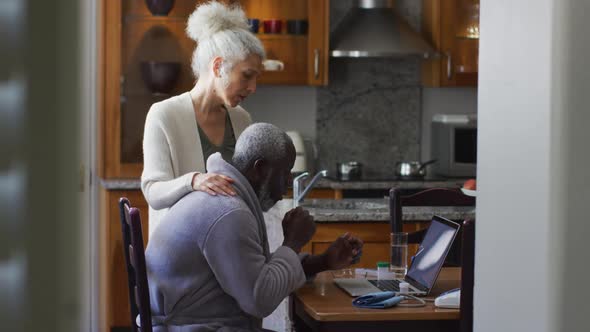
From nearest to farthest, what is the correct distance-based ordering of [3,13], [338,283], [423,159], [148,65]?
[3,13] < [338,283] < [148,65] < [423,159]

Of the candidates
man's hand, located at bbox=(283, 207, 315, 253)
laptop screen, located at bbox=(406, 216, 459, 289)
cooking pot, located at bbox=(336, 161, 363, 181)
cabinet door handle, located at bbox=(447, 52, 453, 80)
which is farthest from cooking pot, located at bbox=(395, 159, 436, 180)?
man's hand, located at bbox=(283, 207, 315, 253)

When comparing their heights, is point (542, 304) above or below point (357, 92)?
below

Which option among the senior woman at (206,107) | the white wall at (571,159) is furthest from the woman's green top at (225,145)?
the white wall at (571,159)

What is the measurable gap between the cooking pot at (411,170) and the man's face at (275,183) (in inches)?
131

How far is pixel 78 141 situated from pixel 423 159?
5.83 m

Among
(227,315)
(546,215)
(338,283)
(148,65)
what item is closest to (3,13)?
(546,215)

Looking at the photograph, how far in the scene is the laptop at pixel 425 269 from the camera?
7.16 feet

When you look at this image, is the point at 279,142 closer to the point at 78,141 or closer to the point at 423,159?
the point at 78,141

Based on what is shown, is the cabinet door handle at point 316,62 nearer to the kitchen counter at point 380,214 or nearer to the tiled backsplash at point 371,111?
the tiled backsplash at point 371,111

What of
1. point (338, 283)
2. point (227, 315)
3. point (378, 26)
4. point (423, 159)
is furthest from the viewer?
point (423, 159)

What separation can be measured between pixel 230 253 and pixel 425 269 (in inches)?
26.0

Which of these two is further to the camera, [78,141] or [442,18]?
[442,18]

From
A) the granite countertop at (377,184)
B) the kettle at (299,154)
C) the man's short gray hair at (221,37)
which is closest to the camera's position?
the man's short gray hair at (221,37)

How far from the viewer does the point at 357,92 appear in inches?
226
